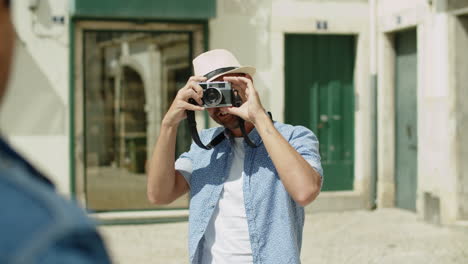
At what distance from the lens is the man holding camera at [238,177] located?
2.36 meters

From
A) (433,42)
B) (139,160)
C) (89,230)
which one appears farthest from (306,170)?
(139,160)

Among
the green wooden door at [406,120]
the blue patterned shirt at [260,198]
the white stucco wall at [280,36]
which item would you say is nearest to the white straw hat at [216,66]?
the blue patterned shirt at [260,198]

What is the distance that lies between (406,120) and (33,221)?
9.41m

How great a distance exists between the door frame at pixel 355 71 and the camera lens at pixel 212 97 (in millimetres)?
7080

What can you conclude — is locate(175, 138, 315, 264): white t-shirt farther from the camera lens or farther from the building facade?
the building facade

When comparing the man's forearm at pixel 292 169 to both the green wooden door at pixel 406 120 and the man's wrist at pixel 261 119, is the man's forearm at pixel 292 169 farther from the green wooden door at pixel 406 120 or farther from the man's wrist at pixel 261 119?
the green wooden door at pixel 406 120

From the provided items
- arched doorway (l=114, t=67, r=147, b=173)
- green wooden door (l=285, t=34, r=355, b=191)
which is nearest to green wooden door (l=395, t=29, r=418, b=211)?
green wooden door (l=285, t=34, r=355, b=191)

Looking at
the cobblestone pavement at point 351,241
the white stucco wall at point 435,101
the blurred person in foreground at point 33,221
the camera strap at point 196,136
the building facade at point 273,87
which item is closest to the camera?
the blurred person in foreground at point 33,221

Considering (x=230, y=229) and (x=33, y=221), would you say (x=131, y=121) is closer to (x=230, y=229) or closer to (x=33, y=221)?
(x=230, y=229)

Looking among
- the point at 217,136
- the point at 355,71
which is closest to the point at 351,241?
the point at 355,71

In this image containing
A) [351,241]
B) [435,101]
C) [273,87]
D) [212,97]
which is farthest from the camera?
[273,87]

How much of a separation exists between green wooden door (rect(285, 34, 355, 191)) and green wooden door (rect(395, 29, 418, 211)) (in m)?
0.64

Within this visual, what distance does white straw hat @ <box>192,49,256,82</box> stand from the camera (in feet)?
8.67

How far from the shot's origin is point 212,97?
2.51 metres
